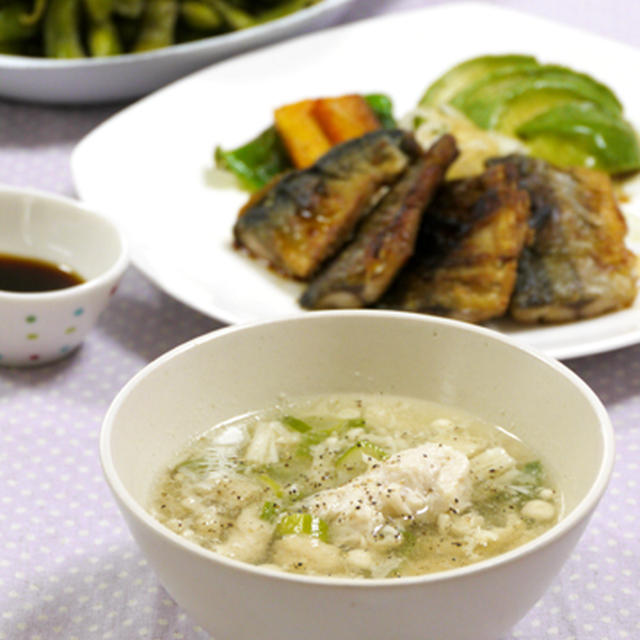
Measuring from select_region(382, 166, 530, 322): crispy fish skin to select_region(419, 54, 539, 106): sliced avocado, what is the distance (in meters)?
0.92

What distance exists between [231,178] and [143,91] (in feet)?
2.72

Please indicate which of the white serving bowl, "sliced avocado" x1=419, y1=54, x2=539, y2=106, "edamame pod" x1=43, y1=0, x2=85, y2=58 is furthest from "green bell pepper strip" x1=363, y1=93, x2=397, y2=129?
the white serving bowl

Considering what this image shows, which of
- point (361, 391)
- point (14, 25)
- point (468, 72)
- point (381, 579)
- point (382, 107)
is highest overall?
point (381, 579)

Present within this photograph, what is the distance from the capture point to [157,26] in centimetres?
387

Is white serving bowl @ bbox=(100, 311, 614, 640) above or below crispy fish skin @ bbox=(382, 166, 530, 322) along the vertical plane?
above

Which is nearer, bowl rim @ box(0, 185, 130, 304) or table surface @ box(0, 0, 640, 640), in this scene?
table surface @ box(0, 0, 640, 640)

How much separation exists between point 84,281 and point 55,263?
111 mm

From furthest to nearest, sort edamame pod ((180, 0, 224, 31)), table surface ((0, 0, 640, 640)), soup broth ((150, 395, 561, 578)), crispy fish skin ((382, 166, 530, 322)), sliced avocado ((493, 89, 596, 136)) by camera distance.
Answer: edamame pod ((180, 0, 224, 31)) → sliced avocado ((493, 89, 596, 136)) → crispy fish skin ((382, 166, 530, 322)) → table surface ((0, 0, 640, 640)) → soup broth ((150, 395, 561, 578))

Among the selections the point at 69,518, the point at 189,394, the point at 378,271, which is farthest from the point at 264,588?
the point at 378,271

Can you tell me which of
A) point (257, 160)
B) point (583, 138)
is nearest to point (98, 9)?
point (257, 160)

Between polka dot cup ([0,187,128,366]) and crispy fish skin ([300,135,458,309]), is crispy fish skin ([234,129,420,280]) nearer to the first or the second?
crispy fish skin ([300,135,458,309])

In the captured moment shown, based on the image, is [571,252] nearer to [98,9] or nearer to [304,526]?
[304,526]

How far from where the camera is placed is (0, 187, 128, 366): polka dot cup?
2.24m

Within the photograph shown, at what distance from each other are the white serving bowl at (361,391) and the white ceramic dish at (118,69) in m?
2.14
